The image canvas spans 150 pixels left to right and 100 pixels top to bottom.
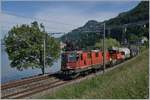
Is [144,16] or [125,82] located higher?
[144,16]

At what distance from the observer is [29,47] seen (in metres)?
55.5

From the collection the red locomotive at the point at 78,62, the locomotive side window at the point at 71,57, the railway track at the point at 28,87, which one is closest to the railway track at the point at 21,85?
the railway track at the point at 28,87

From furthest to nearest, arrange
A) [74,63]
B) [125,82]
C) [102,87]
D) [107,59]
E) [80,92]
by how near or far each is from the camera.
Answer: [107,59]
[74,63]
[125,82]
[102,87]
[80,92]

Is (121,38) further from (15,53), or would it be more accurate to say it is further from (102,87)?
(102,87)

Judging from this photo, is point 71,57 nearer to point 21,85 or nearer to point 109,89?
point 21,85

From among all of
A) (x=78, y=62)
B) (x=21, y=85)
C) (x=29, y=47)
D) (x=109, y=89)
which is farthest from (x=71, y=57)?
(x=29, y=47)

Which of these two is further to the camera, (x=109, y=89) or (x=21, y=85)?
(x=21, y=85)

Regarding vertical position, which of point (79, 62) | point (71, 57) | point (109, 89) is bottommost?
point (109, 89)

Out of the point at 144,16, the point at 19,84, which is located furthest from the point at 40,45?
the point at 144,16

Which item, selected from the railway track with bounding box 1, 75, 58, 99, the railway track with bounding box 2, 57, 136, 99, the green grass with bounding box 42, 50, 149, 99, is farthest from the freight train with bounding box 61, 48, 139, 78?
the green grass with bounding box 42, 50, 149, 99

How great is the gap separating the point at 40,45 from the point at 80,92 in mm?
37937

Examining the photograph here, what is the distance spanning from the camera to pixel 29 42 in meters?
56.1

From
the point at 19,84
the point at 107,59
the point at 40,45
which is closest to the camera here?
the point at 19,84

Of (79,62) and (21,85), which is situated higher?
(79,62)
